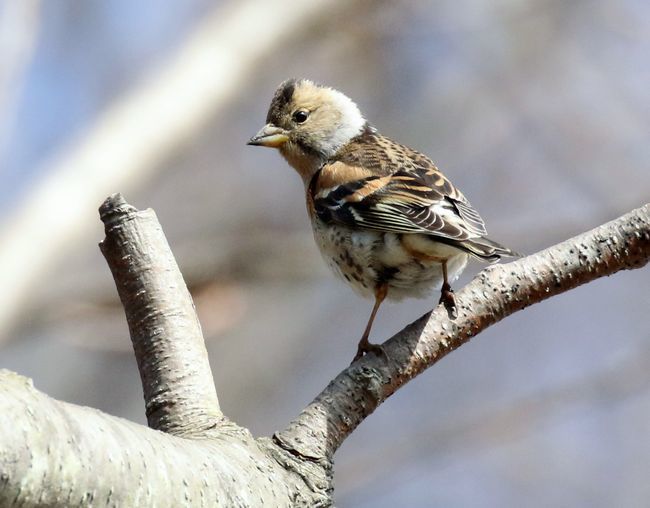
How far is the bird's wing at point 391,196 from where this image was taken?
433 cm

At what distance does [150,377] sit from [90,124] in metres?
4.35

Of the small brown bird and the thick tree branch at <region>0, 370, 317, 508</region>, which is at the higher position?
the small brown bird

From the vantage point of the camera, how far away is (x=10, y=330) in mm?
6473

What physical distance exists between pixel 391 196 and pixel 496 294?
4.24 feet

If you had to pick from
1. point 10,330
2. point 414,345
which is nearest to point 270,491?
point 414,345

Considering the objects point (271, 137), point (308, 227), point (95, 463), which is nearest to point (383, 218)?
point (271, 137)

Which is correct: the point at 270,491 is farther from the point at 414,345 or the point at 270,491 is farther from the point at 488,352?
the point at 488,352

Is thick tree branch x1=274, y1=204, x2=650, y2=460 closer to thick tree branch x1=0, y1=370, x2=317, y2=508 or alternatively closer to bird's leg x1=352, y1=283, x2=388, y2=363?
bird's leg x1=352, y1=283, x2=388, y2=363

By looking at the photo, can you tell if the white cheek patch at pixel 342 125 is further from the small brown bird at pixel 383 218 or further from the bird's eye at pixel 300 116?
the bird's eye at pixel 300 116

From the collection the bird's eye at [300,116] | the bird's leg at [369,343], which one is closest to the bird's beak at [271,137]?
the bird's eye at [300,116]

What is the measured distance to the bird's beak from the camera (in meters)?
5.80

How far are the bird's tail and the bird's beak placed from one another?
2059mm

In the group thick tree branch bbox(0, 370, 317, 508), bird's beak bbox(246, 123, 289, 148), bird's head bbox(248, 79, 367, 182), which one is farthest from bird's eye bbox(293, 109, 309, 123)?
thick tree branch bbox(0, 370, 317, 508)

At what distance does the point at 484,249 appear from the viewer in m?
4.01
